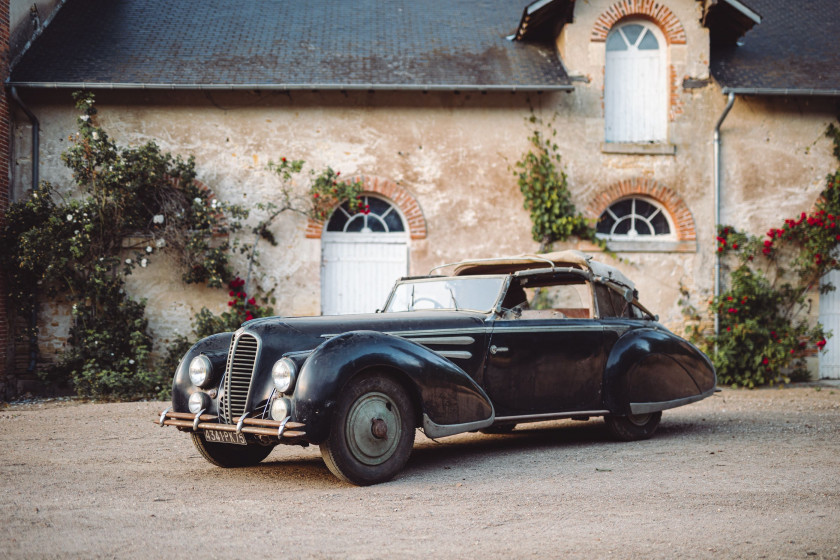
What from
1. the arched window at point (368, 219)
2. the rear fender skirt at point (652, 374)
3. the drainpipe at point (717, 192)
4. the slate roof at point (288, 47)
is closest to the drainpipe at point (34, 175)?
the slate roof at point (288, 47)

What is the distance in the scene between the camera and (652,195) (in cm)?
1222

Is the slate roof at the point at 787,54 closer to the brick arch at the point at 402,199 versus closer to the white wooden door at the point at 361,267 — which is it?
the brick arch at the point at 402,199

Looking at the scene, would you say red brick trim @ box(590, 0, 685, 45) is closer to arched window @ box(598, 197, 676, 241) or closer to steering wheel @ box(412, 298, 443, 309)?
arched window @ box(598, 197, 676, 241)

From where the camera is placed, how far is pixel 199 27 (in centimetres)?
1309

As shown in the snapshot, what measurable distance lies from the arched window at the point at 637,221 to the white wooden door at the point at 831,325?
112 inches

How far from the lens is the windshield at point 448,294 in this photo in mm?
6395

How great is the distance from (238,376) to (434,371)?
1.31m

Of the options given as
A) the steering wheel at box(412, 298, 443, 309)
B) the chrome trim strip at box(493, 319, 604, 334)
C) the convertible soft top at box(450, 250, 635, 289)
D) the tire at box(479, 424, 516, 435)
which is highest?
the convertible soft top at box(450, 250, 635, 289)

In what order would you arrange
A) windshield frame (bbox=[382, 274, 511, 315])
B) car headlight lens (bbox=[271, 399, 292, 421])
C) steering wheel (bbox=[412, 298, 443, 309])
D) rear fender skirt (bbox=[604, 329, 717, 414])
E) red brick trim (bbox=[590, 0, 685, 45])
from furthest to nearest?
red brick trim (bbox=[590, 0, 685, 45])
rear fender skirt (bbox=[604, 329, 717, 414])
steering wheel (bbox=[412, 298, 443, 309])
windshield frame (bbox=[382, 274, 511, 315])
car headlight lens (bbox=[271, 399, 292, 421])

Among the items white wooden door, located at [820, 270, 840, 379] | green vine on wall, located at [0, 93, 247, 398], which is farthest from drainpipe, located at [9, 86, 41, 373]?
white wooden door, located at [820, 270, 840, 379]

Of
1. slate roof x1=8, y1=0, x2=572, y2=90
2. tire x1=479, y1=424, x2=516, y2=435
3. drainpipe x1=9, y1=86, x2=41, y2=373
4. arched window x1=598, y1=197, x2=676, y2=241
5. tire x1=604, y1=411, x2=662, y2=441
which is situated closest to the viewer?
tire x1=604, y1=411, x2=662, y2=441

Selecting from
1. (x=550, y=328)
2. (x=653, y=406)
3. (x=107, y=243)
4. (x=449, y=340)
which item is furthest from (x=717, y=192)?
(x=107, y=243)

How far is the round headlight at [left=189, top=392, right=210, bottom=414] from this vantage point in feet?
17.5

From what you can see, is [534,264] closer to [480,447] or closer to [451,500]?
[480,447]
